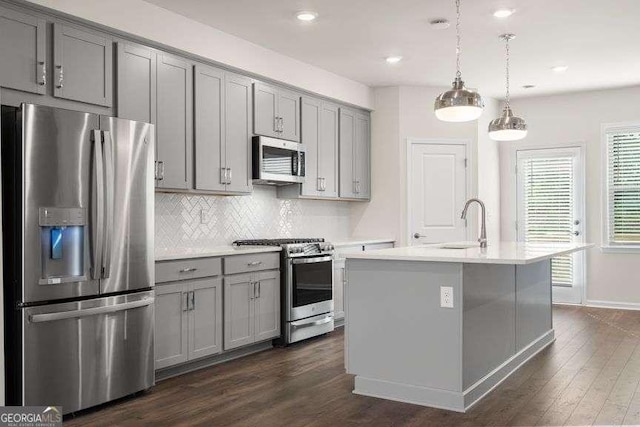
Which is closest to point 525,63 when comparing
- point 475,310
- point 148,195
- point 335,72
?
point 335,72

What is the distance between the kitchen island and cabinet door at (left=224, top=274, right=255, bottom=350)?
116 cm

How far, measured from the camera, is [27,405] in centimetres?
321

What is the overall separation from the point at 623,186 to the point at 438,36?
141 inches

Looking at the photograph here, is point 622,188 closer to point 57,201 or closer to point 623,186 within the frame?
point 623,186

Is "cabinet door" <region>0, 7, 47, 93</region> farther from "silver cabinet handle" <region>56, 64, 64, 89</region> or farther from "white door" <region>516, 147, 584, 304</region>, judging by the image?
"white door" <region>516, 147, 584, 304</region>

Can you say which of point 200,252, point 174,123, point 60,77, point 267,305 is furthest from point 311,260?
point 60,77

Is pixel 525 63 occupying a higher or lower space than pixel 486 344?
higher

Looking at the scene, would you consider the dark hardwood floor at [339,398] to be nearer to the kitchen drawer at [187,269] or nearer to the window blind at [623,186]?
the kitchen drawer at [187,269]

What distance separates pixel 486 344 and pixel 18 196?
2940 mm

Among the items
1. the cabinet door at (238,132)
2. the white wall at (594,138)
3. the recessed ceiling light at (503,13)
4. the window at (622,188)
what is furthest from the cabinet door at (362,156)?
the window at (622,188)

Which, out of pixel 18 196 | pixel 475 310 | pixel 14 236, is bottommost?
pixel 475 310

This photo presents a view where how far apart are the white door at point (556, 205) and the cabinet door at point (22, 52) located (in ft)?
20.2

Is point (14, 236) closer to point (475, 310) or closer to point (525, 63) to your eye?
point (475, 310)

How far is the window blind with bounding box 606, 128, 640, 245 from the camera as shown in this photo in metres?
7.20
